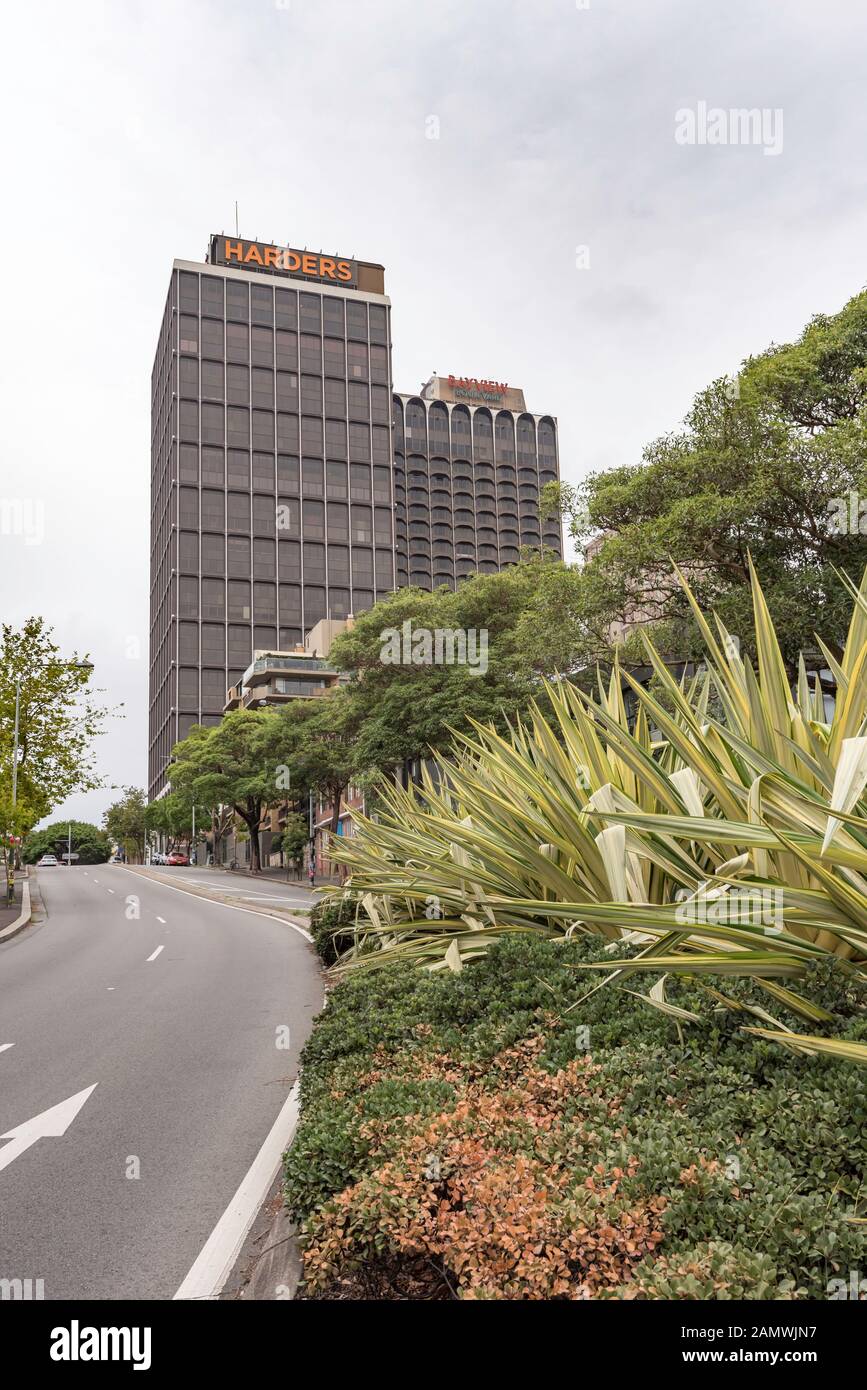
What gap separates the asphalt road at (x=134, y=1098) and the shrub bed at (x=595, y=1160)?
0.96 m

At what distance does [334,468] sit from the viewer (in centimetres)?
13312

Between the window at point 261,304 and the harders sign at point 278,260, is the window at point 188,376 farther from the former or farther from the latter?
the harders sign at point 278,260

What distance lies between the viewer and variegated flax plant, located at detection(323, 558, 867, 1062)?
3496 millimetres

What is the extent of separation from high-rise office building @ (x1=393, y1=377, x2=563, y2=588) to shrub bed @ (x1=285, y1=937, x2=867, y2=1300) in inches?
5552

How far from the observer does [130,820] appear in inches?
5246

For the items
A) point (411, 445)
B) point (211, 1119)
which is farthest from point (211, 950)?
point (411, 445)

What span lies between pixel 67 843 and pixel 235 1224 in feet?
484

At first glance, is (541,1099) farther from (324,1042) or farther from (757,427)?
(757,427)

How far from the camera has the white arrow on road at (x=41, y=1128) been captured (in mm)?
5660

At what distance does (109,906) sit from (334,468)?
10914 cm

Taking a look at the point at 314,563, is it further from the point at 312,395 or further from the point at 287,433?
the point at 312,395

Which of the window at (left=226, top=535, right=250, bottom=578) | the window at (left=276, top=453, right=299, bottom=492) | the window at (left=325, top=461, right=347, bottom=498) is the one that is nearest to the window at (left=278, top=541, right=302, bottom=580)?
the window at (left=226, top=535, right=250, bottom=578)

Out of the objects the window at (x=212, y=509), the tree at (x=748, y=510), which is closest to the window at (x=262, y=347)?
the window at (x=212, y=509)

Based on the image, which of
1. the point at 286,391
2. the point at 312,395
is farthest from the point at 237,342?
the point at 312,395
